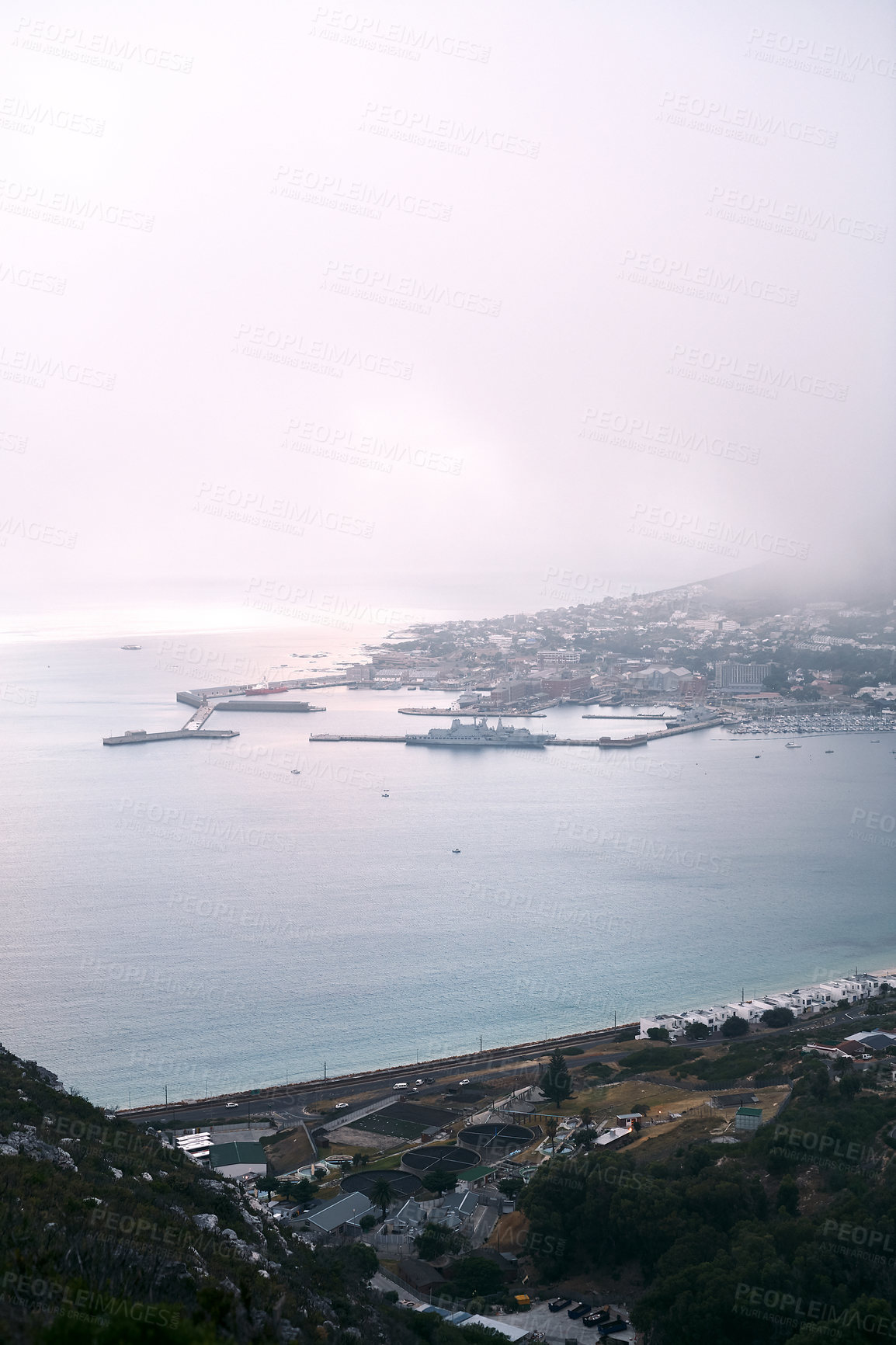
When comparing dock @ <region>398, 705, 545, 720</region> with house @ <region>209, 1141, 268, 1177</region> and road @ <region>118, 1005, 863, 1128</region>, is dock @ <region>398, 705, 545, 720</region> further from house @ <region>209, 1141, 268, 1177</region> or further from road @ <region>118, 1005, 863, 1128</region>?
house @ <region>209, 1141, 268, 1177</region>

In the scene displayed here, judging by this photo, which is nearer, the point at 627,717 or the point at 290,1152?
the point at 290,1152

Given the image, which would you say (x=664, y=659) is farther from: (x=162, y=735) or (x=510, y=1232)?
(x=510, y=1232)

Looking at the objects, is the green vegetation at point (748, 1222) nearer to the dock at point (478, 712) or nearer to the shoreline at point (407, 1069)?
the shoreline at point (407, 1069)

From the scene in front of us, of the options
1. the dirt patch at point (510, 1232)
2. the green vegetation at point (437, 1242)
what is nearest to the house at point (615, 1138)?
the dirt patch at point (510, 1232)

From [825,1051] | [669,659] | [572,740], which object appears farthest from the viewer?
[669,659]

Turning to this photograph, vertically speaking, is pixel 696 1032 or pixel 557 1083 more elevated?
pixel 557 1083

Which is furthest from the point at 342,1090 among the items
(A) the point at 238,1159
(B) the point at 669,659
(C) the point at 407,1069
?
(B) the point at 669,659

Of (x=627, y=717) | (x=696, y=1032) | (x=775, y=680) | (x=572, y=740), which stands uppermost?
(x=775, y=680)
